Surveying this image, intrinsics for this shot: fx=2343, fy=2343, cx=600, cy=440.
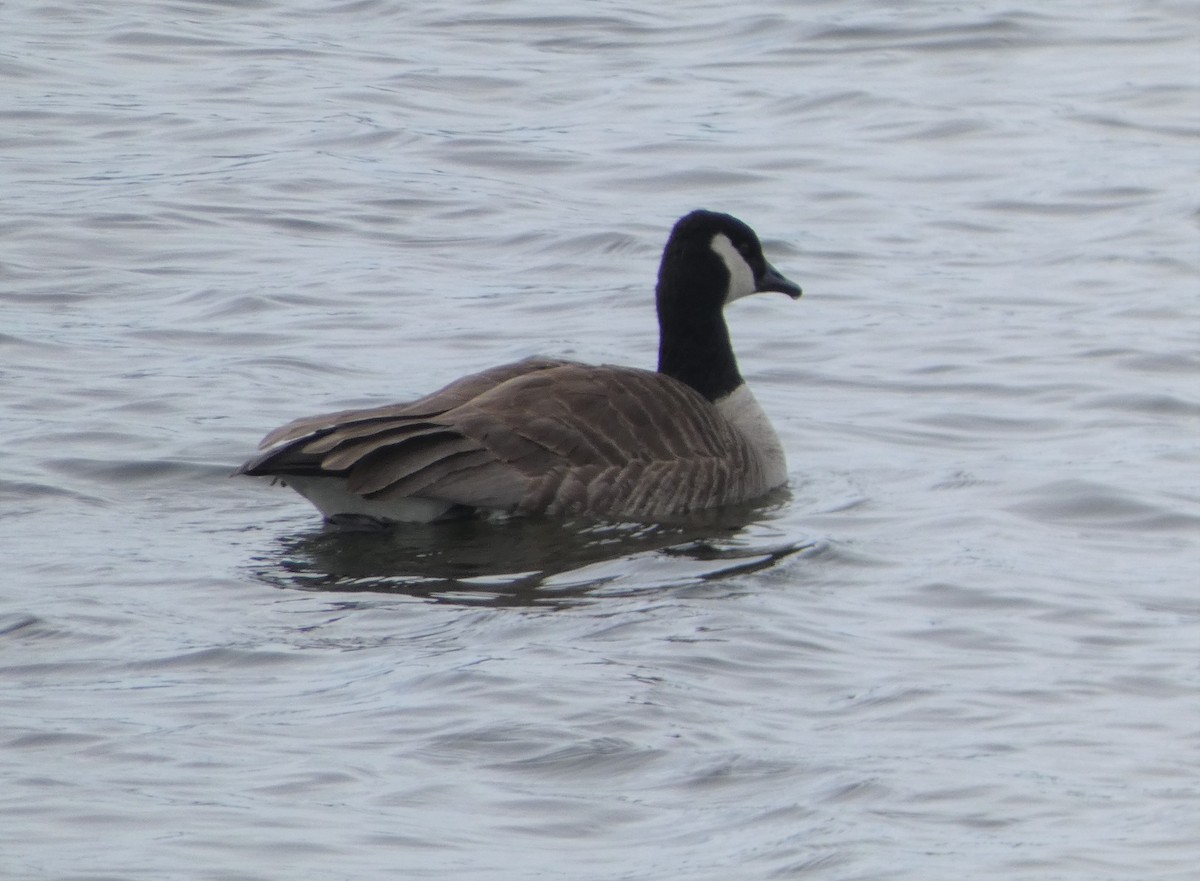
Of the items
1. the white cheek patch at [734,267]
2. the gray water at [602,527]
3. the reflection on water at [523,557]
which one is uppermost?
the white cheek patch at [734,267]

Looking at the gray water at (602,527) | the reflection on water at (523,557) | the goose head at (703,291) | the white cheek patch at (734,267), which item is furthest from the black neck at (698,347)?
the reflection on water at (523,557)

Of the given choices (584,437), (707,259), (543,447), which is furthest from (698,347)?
(543,447)

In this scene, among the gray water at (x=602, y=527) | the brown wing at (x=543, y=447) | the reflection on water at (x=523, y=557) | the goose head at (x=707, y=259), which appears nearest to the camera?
the gray water at (x=602, y=527)

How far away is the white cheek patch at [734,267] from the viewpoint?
1136 centimetres

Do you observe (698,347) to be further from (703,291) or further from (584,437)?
(584,437)

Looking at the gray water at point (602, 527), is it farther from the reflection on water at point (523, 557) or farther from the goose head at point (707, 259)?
the goose head at point (707, 259)

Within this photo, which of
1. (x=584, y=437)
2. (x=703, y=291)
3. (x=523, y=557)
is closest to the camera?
(x=523, y=557)

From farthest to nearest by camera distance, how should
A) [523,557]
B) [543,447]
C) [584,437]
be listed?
[584,437] < [543,447] < [523,557]

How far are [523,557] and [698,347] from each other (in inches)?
81.6

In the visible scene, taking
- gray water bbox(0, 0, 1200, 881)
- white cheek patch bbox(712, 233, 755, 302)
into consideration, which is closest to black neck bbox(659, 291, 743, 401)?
white cheek patch bbox(712, 233, 755, 302)

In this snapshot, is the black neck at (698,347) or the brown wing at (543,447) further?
the black neck at (698,347)

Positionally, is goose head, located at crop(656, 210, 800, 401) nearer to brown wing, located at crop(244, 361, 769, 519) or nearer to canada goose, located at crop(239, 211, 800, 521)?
canada goose, located at crop(239, 211, 800, 521)

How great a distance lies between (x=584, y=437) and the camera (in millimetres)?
10289

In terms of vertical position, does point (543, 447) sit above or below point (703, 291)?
below
